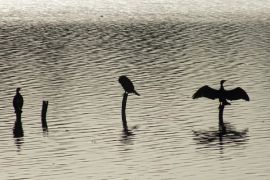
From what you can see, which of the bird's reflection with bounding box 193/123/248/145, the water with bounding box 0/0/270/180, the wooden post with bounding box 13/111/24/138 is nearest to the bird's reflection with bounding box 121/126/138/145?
the water with bounding box 0/0/270/180

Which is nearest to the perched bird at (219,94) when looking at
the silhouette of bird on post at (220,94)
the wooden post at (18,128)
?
the silhouette of bird on post at (220,94)

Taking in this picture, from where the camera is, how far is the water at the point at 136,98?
39.6 metres

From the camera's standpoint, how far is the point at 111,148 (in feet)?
142

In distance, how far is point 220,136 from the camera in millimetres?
45719

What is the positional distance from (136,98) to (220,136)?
593 inches

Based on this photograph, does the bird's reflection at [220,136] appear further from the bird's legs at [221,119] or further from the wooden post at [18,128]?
the wooden post at [18,128]

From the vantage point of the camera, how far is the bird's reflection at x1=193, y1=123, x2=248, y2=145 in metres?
44.2

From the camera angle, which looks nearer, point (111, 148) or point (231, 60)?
point (111, 148)

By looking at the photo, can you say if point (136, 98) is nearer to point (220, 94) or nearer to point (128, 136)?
point (220, 94)

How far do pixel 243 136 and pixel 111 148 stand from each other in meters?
6.65

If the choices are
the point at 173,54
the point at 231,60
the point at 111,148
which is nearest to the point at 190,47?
the point at 173,54

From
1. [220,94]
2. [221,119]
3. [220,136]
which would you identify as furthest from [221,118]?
[220,136]

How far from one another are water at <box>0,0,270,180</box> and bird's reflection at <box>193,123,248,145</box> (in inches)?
2.4

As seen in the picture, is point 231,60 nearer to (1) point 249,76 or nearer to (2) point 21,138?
(1) point 249,76
